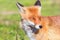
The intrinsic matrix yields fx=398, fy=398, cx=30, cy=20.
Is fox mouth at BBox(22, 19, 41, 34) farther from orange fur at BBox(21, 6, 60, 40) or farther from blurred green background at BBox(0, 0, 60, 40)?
blurred green background at BBox(0, 0, 60, 40)

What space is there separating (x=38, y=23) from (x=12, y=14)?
10418 mm

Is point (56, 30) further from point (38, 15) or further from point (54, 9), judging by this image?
point (54, 9)

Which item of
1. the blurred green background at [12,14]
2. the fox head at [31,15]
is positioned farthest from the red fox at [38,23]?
the blurred green background at [12,14]

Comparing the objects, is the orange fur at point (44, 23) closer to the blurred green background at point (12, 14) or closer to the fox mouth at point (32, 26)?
the fox mouth at point (32, 26)

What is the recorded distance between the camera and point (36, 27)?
36.1 feet

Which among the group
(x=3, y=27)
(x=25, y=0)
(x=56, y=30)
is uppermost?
(x=56, y=30)

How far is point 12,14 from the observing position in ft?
70.2

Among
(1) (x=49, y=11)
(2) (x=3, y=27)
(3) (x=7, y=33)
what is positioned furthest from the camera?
(1) (x=49, y=11)

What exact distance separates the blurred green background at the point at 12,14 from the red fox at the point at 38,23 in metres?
1.51

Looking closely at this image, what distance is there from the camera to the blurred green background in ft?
46.8

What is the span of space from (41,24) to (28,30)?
0.44m

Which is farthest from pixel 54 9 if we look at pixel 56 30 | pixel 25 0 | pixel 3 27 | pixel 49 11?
pixel 56 30

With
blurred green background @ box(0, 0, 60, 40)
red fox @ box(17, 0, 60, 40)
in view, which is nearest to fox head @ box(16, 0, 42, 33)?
red fox @ box(17, 0, 60, 40)

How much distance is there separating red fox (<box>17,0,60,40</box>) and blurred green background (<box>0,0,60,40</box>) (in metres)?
1.51
